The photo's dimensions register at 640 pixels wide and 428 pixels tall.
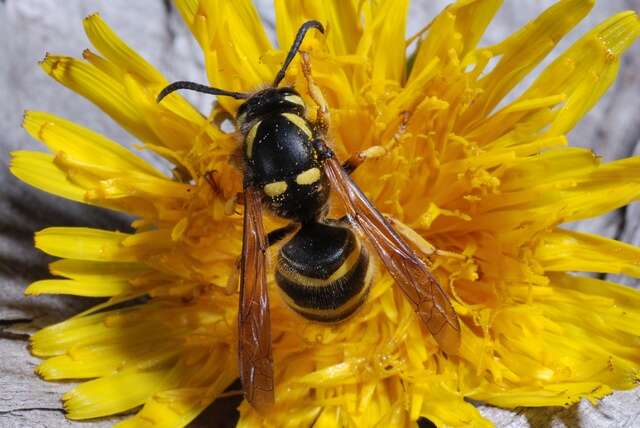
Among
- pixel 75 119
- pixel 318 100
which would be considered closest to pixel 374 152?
pixel 318 100

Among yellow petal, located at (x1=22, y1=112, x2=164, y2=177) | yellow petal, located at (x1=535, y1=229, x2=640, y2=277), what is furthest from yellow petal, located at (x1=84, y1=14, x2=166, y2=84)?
yellow petal, located at (x1=535, y1=229, x2=640, y2=277)

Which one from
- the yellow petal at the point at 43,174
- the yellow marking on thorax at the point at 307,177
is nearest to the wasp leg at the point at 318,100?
the yellow marking on thorax at the point at 307,177

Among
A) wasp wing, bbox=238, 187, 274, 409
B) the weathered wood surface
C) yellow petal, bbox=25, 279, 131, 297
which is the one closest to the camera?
wasp wing, bbox=238, 187, 274, 409

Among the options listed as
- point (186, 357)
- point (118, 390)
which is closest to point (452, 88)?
point (186, 357)

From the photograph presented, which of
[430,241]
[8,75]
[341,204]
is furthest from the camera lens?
[8,75]

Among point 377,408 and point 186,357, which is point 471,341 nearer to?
point 377,408

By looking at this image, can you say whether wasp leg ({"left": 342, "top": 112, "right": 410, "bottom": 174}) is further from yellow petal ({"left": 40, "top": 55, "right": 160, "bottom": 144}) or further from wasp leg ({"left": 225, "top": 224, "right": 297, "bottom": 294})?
yellow petal ({"left": 40, "top": 55, "right": 160, "bottom": 144})

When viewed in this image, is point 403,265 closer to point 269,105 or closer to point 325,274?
point 325,274
